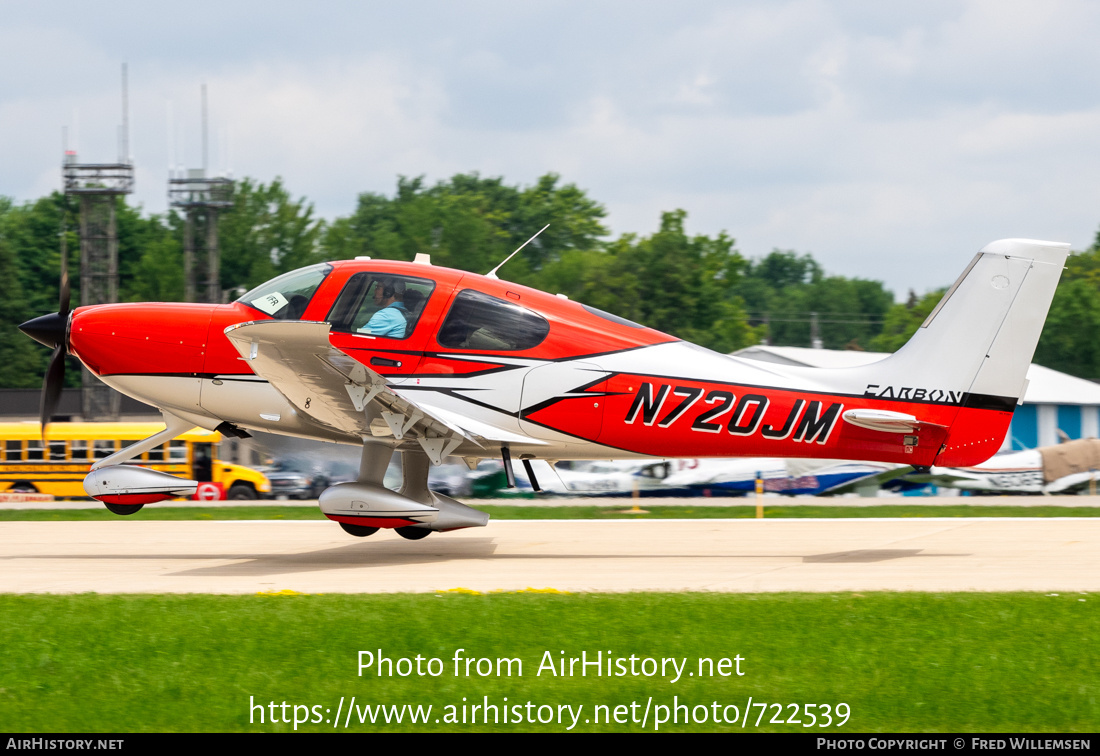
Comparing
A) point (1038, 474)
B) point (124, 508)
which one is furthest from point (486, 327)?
point (1038, 474)

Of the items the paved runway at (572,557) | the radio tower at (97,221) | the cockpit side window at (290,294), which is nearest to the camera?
the paved runway at (572,557)

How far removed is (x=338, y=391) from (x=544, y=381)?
93.0 inches

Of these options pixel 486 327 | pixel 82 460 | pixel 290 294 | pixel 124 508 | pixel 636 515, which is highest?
pixel 290 294

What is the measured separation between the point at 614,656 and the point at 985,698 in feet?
7.44

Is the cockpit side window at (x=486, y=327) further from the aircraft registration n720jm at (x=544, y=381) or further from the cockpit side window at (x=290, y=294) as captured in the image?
the cockpit side window at (x=290, y=294)

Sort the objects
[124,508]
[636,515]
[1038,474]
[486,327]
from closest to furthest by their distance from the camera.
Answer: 1. [486,327]
2. [124,508]
3. [636,515]
4. [1038,474]

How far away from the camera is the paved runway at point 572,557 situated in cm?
1038

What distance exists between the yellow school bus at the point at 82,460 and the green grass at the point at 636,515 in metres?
7.96

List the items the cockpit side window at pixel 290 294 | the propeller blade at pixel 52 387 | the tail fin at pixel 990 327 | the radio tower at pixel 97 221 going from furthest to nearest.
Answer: the radio tower at pixel 97 221
the propeller blade at pixel 52 387
the cockpit side window at pixel 290 294
the tail fin at pixel 990 327

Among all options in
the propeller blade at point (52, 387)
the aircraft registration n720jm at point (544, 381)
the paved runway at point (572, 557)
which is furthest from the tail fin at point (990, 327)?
the propeller blade at point (52, 387)

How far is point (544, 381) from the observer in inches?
480

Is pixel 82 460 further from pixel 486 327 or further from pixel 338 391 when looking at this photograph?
pixel 486 327

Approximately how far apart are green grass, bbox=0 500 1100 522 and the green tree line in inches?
1255

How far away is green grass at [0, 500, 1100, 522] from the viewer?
1918 centimetres
